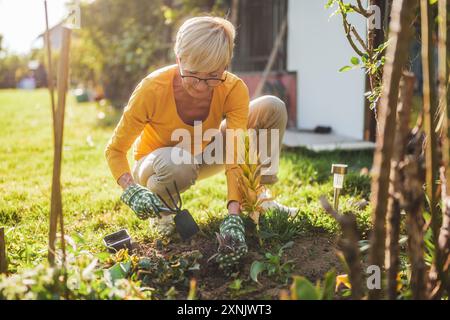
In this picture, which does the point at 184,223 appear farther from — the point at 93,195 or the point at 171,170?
the point at 93,195

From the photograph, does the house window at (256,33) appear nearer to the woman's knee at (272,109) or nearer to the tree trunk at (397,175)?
the woman's knee at (272,109)

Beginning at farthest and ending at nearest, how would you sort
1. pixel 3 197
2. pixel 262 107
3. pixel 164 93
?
pixel 3 197, pixel 262 107, pixel 164 93

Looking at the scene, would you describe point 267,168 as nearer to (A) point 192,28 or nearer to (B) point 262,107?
(B) point 262,107

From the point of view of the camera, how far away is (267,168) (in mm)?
2861

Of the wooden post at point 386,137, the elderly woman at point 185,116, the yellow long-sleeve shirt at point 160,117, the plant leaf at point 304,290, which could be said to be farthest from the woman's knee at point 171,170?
the wooden post at point 386,137

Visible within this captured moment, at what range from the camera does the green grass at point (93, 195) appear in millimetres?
2449

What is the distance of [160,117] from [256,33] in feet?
18.6

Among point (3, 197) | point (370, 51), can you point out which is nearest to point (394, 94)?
point (370, 51)

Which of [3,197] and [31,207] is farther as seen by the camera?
[3,197]

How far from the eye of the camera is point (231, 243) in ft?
6.81

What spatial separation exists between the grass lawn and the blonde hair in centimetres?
83

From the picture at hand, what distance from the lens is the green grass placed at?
245 cm

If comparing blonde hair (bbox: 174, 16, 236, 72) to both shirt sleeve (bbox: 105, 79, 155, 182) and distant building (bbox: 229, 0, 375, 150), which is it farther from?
distant building (bbox: 229, 0, 375, 150)
